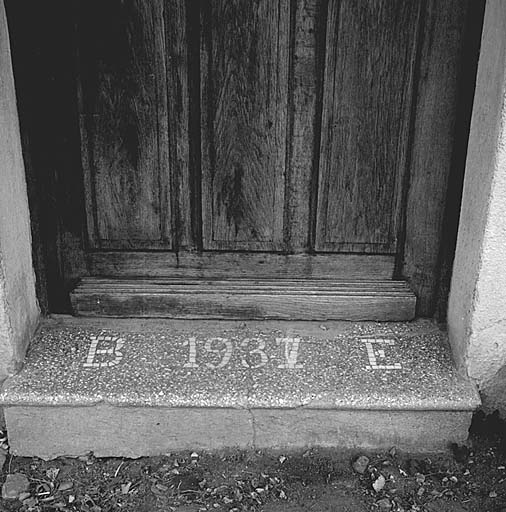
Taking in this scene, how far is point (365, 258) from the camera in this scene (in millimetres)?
2479

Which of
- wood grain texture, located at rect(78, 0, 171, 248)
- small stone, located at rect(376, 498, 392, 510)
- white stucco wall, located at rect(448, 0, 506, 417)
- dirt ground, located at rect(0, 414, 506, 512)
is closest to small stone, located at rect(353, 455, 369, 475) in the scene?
dirt ground, located at rect(0, 414, 506, 512)

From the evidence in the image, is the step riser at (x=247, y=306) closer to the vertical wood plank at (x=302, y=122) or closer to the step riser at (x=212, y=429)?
the vertical wood plank at (x=302, y=122)

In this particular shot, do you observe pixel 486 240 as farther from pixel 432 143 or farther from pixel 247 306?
pixel 247 306

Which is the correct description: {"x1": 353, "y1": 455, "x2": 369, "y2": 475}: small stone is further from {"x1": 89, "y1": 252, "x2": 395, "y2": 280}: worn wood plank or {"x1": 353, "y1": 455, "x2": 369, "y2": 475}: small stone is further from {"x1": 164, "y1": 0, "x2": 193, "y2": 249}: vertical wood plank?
{"x1": 164, "y1": 0, "x2": 193, "y2": 249}: vertical wood plank

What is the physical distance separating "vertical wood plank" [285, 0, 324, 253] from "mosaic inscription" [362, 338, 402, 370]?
388 mm

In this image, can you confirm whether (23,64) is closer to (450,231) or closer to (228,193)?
(228,193)

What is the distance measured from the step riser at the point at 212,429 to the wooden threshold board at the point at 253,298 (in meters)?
0.39

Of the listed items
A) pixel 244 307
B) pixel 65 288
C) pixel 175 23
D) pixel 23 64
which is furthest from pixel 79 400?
pixel 175 23

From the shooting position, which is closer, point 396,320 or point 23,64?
point 23,64

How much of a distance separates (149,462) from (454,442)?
3.14ft

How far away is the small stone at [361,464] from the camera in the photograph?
7.40ft

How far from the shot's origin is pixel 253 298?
2486mm

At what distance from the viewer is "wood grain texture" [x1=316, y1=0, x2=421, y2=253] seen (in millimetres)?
2164

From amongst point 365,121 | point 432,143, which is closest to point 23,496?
point 365,121
